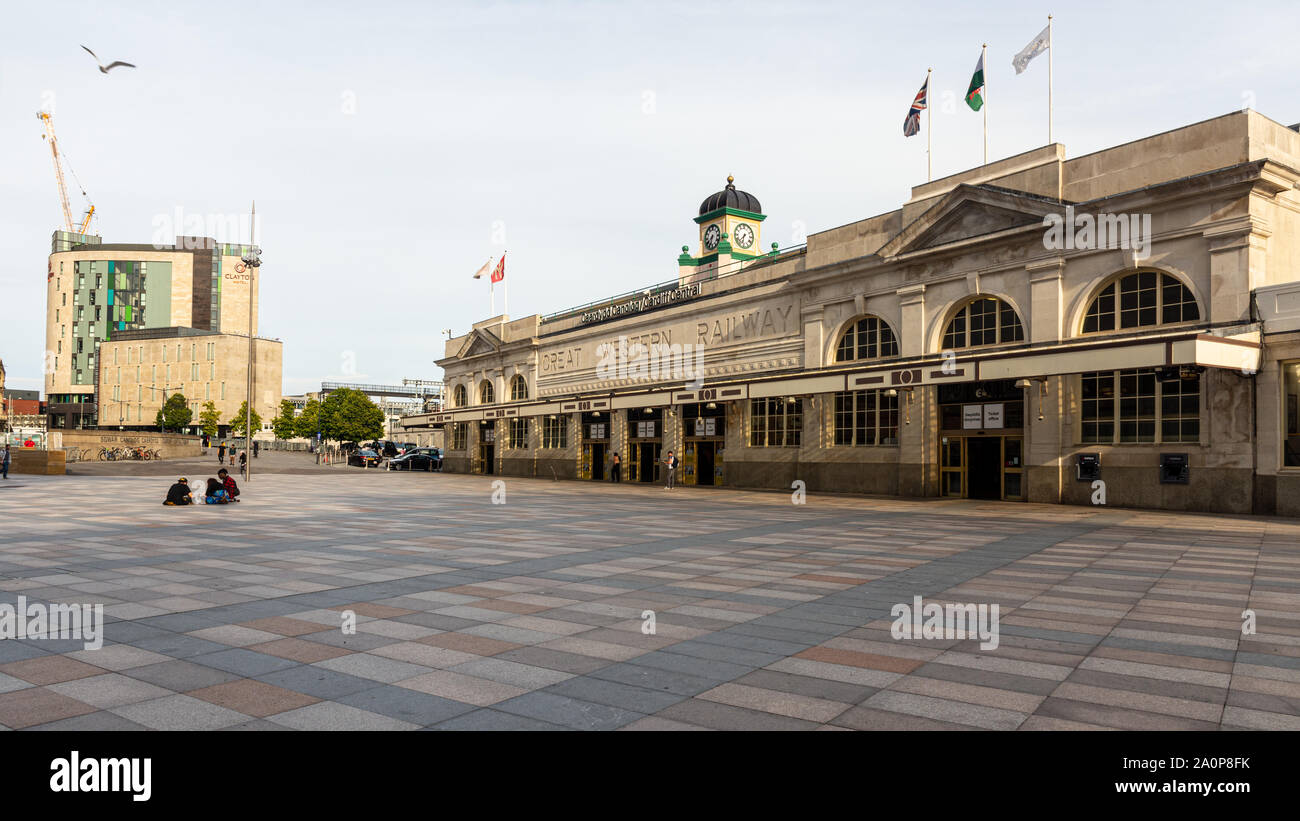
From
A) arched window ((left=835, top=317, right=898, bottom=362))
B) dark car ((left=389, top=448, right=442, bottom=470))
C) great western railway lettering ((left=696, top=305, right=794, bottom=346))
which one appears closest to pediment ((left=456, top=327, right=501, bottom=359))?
dark car ((left=389, top=448, right=442, bottom=470))

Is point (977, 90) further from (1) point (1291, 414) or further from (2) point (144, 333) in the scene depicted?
(2) point (144, 333)

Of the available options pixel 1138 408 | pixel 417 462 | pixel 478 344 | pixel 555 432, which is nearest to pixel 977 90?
pixel 1138 408

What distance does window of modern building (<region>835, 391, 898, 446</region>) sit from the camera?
2962cm

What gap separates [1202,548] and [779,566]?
782 centimetres

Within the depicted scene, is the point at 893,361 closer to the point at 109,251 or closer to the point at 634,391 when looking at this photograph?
the point at 634,391

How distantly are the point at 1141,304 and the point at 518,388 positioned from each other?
38728 mm

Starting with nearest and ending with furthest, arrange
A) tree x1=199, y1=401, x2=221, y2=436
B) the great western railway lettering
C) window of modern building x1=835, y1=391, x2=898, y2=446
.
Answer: window of modern building x1=835, y1=391, x2=898, y2=446, the great western railway lettering, tree x1=199, y1=401, x2=221, y2=436

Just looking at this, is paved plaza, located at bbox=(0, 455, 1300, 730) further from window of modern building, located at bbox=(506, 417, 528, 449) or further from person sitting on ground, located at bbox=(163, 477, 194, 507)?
window of modern building, located at bbox=(506, 417, 528, 449)

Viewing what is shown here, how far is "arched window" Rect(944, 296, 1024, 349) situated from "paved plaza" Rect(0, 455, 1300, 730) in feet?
32.4

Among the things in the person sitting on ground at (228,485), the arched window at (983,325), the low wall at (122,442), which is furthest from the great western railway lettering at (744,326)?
the low wall at (122,442)

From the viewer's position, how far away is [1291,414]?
20.3 meters

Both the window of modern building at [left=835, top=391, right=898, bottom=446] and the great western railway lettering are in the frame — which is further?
the great western railway lettering

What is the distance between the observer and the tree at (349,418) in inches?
4301

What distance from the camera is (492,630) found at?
26.9 ft
